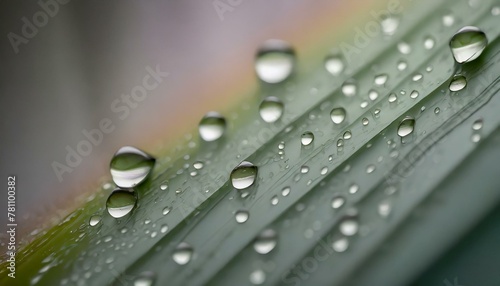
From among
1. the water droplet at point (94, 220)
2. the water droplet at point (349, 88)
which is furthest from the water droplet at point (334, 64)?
the water droplet at point (94, 220)

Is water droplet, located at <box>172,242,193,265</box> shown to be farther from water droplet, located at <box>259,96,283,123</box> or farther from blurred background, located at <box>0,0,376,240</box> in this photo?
blurred background, located at <box>0,0,376,240</box>

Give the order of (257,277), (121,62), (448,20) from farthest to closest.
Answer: (121,62) < (448,20) < (257,277)

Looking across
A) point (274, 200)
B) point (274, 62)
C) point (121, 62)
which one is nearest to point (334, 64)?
point (274, 62)

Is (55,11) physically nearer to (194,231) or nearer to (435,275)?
(194,231)

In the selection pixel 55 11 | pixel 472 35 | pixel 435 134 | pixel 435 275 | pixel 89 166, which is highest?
pixel 55 11

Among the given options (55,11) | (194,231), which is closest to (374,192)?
(194,231)

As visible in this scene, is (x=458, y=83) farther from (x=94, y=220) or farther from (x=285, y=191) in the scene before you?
(x=94, y=220)

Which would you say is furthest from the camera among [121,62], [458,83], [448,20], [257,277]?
[121,62]
